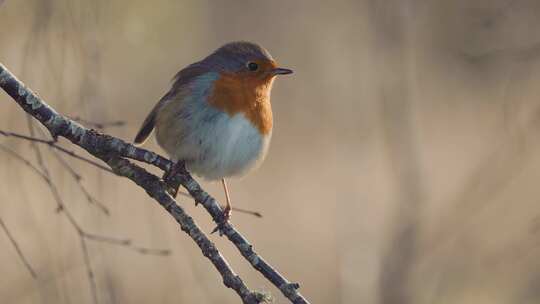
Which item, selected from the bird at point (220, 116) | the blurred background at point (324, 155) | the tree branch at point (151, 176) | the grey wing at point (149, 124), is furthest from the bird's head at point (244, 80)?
the tree branch at point (151, 176)

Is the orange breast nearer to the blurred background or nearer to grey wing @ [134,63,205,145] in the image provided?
grey wing @ [134,63,205,145]

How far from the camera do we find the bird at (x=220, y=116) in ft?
13.9

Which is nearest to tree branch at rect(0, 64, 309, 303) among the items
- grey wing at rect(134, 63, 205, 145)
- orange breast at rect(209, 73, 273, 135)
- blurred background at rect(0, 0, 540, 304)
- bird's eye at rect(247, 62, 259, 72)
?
blurred background at rect(0, 0, 540, 304)

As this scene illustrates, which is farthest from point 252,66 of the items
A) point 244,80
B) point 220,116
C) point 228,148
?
point 228,148

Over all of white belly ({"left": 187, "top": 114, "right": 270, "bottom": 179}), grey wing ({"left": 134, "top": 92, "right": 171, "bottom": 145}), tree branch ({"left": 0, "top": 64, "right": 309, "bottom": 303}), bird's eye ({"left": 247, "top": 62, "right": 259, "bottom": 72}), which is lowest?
tree branch ({"left": 0, "top": 64, "right": 309, "bottom": 303})

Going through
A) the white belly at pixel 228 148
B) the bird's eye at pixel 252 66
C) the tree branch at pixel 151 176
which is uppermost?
the bird's eye at pixel 252 66

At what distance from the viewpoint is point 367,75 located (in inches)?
404

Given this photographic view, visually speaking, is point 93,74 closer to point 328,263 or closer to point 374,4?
point 374,4

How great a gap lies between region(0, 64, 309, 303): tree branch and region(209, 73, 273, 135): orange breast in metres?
0.99

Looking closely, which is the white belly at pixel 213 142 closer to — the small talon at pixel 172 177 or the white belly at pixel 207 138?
the white belly at pixel 207 138

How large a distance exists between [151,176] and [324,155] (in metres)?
8.47

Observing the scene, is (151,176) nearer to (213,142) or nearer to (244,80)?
(213,142)

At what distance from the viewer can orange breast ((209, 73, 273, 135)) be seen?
4336mm

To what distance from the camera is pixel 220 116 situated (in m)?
4.28
